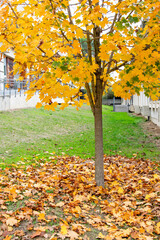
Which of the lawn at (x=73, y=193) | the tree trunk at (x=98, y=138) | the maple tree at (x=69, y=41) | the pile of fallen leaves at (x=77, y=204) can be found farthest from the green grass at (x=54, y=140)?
the maple tree at (x=69, y=41)

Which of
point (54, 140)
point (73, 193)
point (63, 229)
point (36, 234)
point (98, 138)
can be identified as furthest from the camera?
point (54, 140)

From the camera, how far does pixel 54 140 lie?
403 inches

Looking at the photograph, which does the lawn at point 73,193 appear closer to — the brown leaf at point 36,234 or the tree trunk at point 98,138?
the brown leaf at point 36,234

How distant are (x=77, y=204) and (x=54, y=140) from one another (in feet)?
19.8

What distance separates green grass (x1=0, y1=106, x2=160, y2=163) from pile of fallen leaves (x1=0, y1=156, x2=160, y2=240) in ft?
5.44

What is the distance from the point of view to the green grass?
8.12m

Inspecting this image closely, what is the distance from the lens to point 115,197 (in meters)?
4.88

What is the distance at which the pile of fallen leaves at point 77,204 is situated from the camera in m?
3.43

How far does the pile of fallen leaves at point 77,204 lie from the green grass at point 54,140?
5.44 feet

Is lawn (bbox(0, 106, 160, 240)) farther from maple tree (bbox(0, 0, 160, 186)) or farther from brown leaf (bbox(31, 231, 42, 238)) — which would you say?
maple tree (bbox(0, 0, 160, 186))

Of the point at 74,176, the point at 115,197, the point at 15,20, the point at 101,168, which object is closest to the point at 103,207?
the point at 115,197

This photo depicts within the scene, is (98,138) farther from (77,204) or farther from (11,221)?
(11,221)

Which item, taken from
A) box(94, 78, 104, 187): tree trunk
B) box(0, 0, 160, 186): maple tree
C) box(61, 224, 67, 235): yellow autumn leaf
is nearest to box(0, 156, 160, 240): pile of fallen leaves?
box(61, 224, 67, 235): yellow autumn leaf

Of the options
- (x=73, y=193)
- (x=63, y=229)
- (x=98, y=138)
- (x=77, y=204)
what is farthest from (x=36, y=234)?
(x=98, y=138)
